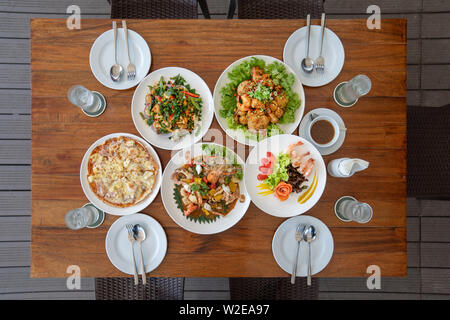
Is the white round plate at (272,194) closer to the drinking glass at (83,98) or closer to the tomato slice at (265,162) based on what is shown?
the tomato slice at (265,162)

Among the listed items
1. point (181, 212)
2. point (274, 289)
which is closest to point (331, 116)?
point (181, 212)

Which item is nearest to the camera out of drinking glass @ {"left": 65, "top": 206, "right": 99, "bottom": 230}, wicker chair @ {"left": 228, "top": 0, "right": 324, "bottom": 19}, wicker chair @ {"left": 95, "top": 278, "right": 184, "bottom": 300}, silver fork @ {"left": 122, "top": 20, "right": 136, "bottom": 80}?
drinking glass @ {"left": 65, "top": 206, "right": 99, "bottom": 230}

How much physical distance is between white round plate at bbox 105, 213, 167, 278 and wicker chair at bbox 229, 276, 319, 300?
27.7 inches

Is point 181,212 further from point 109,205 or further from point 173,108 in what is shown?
point 173,108

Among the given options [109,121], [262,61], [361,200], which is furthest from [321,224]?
[109,121]

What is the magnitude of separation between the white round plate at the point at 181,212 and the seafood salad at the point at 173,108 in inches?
5.4

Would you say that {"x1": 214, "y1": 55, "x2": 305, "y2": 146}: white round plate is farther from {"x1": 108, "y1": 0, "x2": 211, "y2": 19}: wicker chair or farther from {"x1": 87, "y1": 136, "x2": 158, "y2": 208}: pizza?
{"x1": 108, "y1": 0, "x2": 211, "y2": 19}: wicker chair

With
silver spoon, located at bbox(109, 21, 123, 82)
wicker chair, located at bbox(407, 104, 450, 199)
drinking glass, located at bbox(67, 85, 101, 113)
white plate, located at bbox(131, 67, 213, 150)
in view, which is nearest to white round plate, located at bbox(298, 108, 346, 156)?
white plate, located at bbox(131, 67, 213, 150)

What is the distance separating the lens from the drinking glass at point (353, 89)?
170 centimetres

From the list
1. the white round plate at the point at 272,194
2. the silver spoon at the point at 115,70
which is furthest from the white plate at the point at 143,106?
the white round plate at the point at 272,194

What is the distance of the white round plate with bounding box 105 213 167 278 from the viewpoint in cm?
183

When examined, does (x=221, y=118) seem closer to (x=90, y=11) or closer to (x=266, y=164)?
(x=266, y=164)

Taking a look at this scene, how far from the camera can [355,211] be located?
172cm
